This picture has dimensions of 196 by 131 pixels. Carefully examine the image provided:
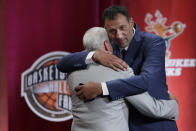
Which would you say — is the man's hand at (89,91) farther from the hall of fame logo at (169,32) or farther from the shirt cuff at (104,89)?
the hall of fame logo at (169,32)

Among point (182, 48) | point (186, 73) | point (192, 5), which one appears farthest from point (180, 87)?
point (192, 5)

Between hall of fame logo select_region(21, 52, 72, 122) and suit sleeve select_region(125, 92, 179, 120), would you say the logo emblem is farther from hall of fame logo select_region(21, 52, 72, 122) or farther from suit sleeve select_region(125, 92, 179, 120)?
suit sleeve select_region(125, 92, 179, 120)

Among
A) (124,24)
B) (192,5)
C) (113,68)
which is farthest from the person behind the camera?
(192,5)

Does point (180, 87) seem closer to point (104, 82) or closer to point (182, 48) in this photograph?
point (182, 48)

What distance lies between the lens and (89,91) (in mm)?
1311

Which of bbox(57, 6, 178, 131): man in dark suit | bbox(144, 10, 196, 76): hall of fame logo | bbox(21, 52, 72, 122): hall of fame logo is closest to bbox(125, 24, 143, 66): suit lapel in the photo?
bbox(57, 6, 178, 131): man in dark suit

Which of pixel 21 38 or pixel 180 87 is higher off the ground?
pixel 21 38

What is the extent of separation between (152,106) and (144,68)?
15 centimetres

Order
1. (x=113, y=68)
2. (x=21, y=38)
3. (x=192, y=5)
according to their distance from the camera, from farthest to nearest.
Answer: (x=21, y=38) → (x=192, y=5) → (x=113, y=68)

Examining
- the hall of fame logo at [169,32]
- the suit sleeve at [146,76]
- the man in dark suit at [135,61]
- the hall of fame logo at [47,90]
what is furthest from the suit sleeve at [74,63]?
the hall of fame logo at [47,90]

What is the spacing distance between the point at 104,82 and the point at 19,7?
1.82 meters

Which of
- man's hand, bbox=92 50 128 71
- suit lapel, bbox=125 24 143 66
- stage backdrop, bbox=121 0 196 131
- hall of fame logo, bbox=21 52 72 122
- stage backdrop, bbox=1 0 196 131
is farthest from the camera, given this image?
hall of fame logo, bbox=21 52 72 122

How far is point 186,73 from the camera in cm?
267

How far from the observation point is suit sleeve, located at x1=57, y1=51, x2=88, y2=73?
136cm
